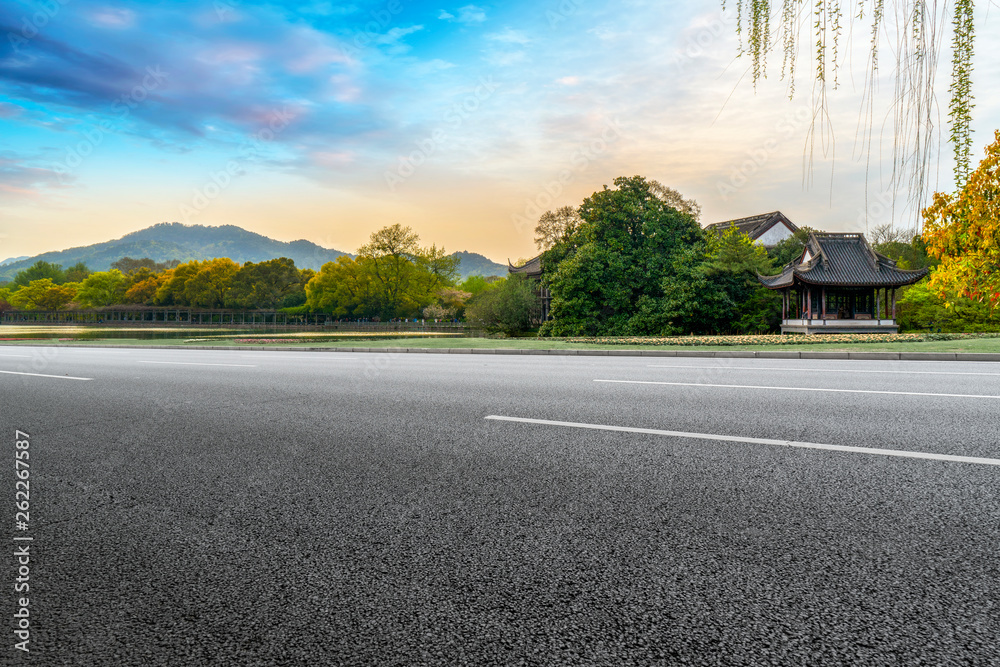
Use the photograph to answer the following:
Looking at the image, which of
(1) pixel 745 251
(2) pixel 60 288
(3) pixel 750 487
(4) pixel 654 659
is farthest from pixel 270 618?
(2) pixel 60 288

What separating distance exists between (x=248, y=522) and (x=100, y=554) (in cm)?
64

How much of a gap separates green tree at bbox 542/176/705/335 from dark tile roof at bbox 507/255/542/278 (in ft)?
36.4

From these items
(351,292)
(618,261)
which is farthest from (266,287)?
(618,261)

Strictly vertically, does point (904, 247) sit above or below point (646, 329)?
above

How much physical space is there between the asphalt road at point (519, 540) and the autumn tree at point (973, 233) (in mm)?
13113

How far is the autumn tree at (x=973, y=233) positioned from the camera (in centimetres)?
1540

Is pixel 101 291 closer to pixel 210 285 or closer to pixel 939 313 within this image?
pixel 210 285

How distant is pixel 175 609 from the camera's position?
2.13m

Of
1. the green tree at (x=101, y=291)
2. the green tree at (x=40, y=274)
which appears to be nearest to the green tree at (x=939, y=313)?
the green tree at (x=101, y=291)

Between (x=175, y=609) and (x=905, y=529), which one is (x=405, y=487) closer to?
(x=175, y=609)

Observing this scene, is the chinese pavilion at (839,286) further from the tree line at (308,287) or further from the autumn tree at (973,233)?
the tree line at (308,287)

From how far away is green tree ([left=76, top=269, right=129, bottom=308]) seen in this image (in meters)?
99.8

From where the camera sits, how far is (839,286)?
30703mm

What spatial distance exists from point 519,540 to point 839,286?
1324 inches
